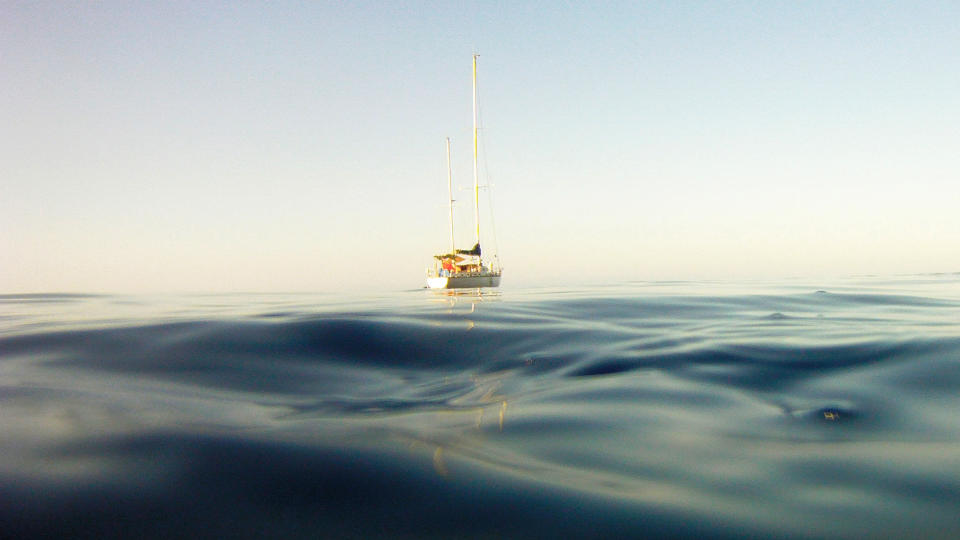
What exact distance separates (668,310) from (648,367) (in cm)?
698

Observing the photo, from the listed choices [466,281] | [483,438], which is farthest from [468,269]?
[483,438]

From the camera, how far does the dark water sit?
2410 millimetres

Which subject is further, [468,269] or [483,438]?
[468,269]

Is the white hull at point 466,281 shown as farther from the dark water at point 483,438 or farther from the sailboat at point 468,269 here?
the dark water at point 483,438

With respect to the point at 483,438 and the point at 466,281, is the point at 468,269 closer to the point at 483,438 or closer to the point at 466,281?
the point at 466,281

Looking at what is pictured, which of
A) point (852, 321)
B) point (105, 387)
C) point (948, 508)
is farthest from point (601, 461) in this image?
point (852, 321)

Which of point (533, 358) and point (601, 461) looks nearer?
point (601, 461)

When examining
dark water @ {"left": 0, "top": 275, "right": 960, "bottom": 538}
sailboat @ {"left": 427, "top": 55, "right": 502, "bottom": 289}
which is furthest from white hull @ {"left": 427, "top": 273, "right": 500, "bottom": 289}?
dark water @ {"left": 0, "top": 275, "right": 960, "bottom": 538}

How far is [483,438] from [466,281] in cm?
4439

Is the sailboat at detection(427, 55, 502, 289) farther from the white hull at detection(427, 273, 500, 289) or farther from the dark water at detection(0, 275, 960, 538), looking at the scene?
the dark water at detection(0, 275, 960, 538)

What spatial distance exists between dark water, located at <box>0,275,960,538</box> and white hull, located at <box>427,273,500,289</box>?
4042 cm

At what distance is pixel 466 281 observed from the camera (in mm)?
47938

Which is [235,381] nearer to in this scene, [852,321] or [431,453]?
[431,453]

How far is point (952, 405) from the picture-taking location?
13.6ft
